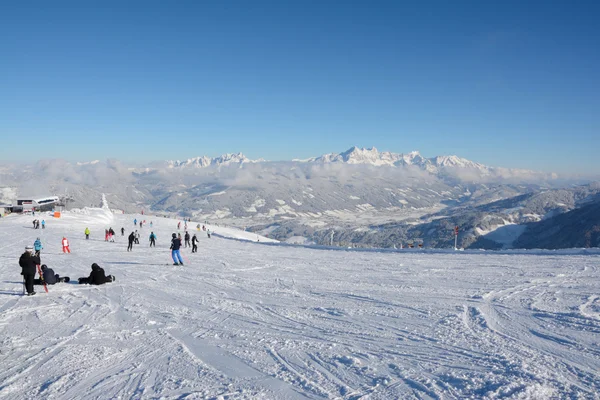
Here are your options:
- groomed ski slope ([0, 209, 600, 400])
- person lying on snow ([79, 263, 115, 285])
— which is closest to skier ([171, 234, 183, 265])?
groomed ski slope ([0, 209, 600, 400])

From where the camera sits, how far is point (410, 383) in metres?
5.36

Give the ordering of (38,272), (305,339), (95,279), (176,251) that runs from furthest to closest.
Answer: (176,251), (95,279), (38,272), (305,339)

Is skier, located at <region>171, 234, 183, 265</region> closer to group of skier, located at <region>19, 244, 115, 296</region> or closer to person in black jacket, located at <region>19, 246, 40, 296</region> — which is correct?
group of skier, located at <region>19, 244, 115, 296</region>

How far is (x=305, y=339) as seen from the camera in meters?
7.30

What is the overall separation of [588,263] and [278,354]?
58.7 feet

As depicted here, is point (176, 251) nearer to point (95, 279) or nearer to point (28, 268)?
point (95, 279)

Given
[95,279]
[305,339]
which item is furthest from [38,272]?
[305,339]

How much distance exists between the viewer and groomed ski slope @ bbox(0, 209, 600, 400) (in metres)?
5.32

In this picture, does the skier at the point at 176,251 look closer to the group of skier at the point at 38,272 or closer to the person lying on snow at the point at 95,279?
the group of skier at the point at 38,272

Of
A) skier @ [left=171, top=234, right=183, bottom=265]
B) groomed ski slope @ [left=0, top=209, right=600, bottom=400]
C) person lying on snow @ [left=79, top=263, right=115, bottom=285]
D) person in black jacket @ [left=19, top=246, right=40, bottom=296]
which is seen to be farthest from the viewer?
skier @ [left=171, top=234, right=183, bottom=265]

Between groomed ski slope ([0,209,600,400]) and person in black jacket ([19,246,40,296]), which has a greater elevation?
person in black jacket ([19,246,40,296])

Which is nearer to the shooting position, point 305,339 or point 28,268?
point 305,339

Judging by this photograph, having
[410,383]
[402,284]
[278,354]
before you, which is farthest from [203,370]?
[402,284]

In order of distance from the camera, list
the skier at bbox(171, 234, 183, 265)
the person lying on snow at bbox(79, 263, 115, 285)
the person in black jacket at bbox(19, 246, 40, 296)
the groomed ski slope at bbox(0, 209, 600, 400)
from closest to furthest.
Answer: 1. the groomed ski slope at bbox(0, 209, 600, 400)
2. the person in black jacket at bbox(19, 246, 40, 296)
3. the person lying on snow at bbox(79, 263, 115, 285)
4. the skier at bbox(171, 234, 183, 265)
